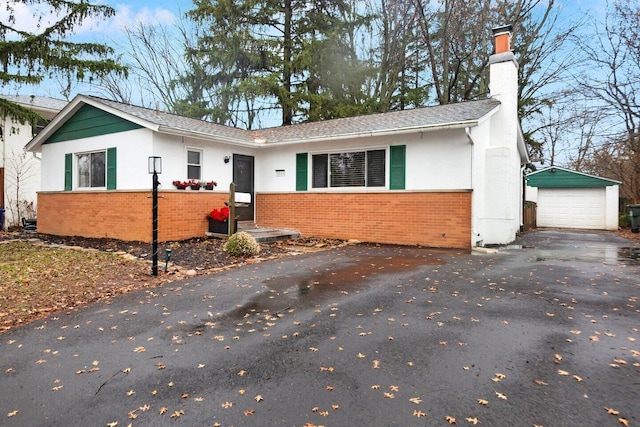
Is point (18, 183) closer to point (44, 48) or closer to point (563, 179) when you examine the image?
point (44, 48)

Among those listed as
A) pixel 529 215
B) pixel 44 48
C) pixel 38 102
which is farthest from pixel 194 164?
pixel 529 215

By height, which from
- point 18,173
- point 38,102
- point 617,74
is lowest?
point 18,173

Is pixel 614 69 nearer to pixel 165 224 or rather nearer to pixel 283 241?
pixel 283 241

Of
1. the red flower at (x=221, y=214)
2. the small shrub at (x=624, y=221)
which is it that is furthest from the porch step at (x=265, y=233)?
the small shrub at (x=624, y=221)

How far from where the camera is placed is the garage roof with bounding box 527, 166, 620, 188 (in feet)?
56.2

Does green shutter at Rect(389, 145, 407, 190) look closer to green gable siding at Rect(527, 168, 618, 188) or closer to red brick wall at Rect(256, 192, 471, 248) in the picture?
red brick wall at Rect(256, 192, 471, 248)

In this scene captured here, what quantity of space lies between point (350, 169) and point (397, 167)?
1574 millimetres

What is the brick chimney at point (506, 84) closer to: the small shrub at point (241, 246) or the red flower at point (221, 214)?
the small shrub at point (241, 246)

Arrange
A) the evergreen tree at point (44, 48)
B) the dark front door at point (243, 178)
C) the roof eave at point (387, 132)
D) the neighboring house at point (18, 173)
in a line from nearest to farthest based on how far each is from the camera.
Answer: the evergreen tree at point (44, 48) < the roof eave at point (387, 132) < the dark front door at point (243, 178) < the neighboring house at point (18, 173)

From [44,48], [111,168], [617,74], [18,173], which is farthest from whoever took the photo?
[617,74]

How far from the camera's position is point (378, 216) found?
10859mm

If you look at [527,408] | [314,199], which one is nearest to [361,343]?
[527,408]

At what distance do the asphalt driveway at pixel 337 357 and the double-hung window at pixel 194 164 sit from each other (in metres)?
5.87

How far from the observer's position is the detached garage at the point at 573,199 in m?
17.0
